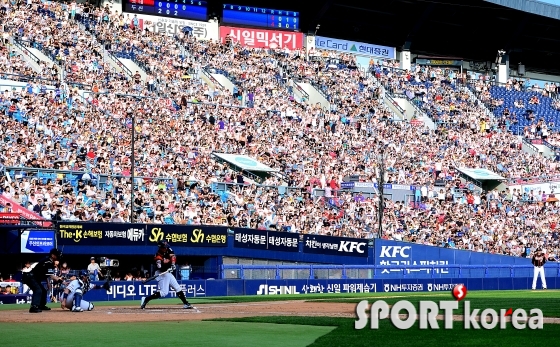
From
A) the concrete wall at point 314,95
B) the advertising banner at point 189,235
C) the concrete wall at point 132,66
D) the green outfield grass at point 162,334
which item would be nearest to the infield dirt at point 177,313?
the green outfield grass at point 162,334

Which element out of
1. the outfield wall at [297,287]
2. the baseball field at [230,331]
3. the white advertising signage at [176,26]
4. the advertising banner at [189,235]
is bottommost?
the outfield wall at [297,287]

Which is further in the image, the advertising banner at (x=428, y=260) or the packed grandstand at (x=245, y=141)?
the advertising banner at (x=428, y=260)

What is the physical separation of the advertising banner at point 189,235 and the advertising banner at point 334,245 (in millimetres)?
4010

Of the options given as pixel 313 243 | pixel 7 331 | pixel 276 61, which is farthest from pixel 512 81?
pixel 7 331

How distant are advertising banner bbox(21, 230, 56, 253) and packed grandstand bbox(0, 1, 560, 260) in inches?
45.3

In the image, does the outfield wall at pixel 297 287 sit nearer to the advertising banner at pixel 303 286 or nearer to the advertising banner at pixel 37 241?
the advertising banner at pixel 303 286

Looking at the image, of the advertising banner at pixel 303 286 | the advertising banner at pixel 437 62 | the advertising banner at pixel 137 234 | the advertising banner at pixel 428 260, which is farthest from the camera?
the advertising banner at pixel 437 62

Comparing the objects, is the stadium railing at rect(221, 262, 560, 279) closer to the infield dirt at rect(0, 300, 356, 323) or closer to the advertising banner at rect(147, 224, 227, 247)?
the advertising banner at rect(147, 224, 227, 247)

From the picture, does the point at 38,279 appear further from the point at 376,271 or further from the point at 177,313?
the point at 376,271

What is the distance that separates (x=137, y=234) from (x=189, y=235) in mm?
2094

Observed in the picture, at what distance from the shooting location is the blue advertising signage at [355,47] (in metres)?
61.5

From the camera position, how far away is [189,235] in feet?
115

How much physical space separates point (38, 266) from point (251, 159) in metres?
22.5

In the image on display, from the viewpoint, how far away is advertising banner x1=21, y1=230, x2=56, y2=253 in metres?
30.8
